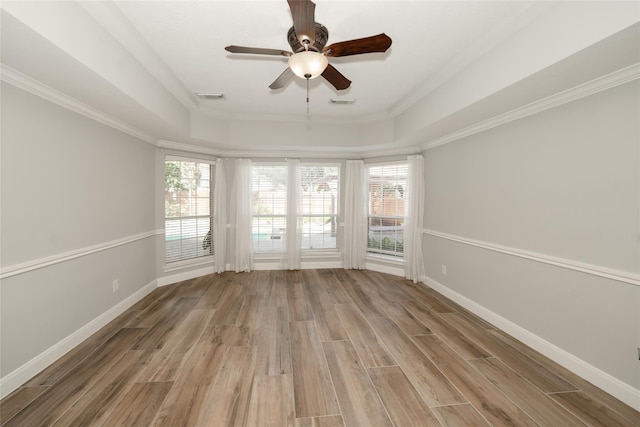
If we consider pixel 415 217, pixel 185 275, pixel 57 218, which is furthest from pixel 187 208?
pixel 415 217

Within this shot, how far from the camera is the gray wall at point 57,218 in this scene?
1.96 meters

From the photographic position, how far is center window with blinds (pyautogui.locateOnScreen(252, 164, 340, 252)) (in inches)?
208

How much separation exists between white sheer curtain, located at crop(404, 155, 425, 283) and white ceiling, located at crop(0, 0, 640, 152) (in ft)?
3.57

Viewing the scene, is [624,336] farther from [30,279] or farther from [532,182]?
[30,279]

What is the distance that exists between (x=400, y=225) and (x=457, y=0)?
3.68m

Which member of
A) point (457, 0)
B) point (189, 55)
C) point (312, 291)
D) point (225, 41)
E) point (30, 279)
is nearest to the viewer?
point (457, 0)

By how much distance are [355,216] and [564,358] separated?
11.7 feet

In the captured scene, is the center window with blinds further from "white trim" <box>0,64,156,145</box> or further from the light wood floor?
"white trim" <box>0,64,156,145</box>

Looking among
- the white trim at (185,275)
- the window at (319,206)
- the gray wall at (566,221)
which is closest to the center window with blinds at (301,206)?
the window at (319,206)

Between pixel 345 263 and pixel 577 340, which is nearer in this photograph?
pixel 577 340

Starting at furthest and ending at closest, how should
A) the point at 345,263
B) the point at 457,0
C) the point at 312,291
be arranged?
1. the point at 345,263
2. the point at 312,291
3. the point at 457,0

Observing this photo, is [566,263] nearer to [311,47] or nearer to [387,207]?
[311,47]

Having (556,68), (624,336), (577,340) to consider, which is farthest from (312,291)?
(556,68)

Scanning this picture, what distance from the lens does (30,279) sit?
2.11m
